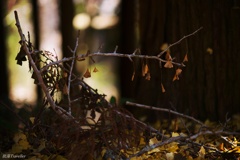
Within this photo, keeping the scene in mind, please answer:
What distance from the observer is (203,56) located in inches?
155

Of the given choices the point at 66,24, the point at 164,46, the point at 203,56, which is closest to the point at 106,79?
the point at 66,24

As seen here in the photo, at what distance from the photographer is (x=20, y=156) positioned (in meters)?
2.81

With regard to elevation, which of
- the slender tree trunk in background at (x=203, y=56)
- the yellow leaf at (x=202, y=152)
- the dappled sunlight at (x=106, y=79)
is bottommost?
the dappled sunlight at (x=106, y=79)

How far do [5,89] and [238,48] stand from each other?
498 cm

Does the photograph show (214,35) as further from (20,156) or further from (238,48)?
(20,156)

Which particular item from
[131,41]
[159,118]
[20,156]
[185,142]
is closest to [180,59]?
[159,118]

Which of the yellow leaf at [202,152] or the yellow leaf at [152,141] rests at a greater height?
the yellow leaf at [152,141]

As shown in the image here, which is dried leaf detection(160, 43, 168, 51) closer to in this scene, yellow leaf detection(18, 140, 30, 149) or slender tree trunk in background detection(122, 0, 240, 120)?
slender tree trunk in background detection(122, 0, 240, 120)

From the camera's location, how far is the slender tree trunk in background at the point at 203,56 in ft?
12.8

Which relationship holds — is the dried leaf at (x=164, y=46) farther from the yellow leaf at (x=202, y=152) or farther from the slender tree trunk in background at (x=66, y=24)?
the slender tree trunk in background at (x=66, y=24)

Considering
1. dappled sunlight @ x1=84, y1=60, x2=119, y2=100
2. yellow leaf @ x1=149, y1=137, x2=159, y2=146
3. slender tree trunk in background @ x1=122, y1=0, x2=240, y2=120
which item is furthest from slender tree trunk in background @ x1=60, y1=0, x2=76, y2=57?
dappled sunlight @ x1=84, y1=60, x2=119, y2=100

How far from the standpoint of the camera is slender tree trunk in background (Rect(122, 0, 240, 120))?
3904 mm

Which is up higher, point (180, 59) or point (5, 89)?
point (180, 59)

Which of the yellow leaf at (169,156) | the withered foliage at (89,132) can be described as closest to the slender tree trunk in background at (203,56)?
the withered foliage at (89,132)
